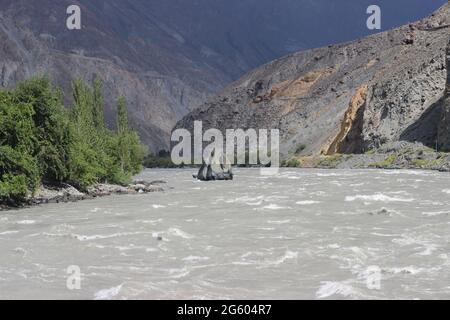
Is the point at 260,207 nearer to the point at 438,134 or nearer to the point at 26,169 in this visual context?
the point at 26,169

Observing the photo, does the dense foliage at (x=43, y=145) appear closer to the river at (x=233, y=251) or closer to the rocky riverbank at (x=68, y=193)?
the rocky riverbank at (x=68, y=193)

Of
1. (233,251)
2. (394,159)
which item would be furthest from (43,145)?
(394,159)

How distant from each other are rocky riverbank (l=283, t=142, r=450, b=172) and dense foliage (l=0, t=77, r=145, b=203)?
5179cm

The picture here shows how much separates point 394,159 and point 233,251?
87.6m

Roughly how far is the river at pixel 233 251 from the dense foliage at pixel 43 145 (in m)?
4.42

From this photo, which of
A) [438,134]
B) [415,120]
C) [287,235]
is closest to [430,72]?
[415,120]

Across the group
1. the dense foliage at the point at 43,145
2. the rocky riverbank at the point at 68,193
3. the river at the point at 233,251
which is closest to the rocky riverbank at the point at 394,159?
the rocky riverbank at the point at 68,193

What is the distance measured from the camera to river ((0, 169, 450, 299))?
17.2m

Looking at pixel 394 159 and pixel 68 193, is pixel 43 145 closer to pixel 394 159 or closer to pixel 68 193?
pixel 68 193

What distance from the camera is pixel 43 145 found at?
4872 cm

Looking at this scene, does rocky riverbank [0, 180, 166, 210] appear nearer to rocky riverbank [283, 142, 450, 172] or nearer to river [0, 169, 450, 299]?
river [0, 169, 450, 299]

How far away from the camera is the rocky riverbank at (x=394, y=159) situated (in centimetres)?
9375

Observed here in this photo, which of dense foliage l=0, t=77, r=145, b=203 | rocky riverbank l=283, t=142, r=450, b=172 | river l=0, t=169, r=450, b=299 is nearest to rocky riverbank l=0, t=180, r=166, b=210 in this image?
dense foliage l=0, t=77, r=145, b=203
